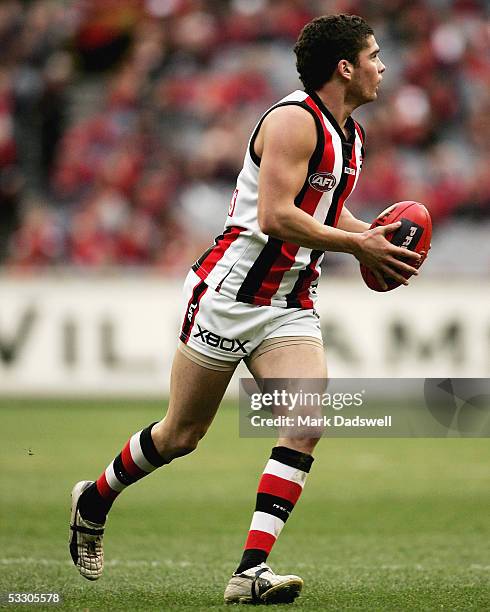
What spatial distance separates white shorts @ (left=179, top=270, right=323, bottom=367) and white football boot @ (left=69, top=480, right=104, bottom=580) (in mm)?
938

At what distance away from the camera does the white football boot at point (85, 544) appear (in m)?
5.41

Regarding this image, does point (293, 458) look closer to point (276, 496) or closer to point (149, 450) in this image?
point (276, 496)

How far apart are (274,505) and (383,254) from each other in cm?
113

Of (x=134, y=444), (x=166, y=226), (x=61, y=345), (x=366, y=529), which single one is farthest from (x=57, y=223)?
(x=134, y=444)

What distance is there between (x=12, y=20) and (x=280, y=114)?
44.1 feet

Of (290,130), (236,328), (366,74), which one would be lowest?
(236,328)

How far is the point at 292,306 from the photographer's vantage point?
5.27 m

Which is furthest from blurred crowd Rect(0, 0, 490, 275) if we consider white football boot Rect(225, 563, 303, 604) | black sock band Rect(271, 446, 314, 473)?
white football boot Rect(225, 563, 303, 604)

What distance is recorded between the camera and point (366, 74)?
522cm

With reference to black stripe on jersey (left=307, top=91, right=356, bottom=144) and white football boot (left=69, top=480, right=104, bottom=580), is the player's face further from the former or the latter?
white football boot (left=69, top=480, right=104, bottom=580)

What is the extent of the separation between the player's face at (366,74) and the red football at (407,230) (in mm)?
503

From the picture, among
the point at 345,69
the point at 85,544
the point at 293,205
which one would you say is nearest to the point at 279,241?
the point at 293,205

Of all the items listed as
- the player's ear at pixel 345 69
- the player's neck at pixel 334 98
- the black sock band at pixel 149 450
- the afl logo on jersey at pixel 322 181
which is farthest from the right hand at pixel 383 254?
the black sock band at pixel 149 450

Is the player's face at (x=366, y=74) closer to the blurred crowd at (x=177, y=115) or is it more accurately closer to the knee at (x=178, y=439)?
the knee at (x=178, y=439)
